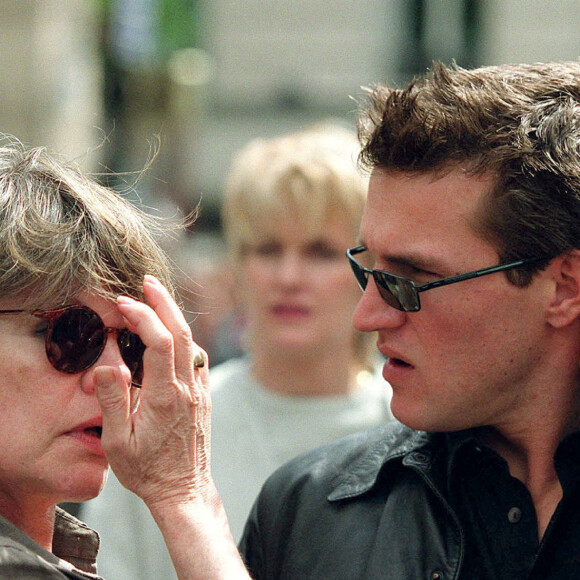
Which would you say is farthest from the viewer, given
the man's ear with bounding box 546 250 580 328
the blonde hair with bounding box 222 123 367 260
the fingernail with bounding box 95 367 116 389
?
the blonde hair with bounding box 222 123 367 260

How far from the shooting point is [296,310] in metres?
4.37

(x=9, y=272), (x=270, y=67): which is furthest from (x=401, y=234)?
(x=270, y=67)

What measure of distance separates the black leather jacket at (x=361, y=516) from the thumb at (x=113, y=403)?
25.2 inches

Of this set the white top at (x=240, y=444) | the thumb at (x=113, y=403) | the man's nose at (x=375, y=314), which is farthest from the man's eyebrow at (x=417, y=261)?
the white top at (x=240, y=444)

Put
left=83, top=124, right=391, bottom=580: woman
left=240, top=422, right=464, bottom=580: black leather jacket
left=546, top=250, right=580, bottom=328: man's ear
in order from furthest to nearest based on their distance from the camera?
left=83, top=124, right=391, bottom=580: woman → left=546, top=250, right=580, bottom=328: man's ear → left=240, top=422, right=464, bottom=580: black leather jacket

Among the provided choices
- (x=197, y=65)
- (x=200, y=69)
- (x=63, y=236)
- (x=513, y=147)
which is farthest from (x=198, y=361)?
(x=200, y=69)

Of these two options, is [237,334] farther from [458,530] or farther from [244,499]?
[458,530]

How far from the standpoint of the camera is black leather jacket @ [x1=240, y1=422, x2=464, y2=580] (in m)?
2.55

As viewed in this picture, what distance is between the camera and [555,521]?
8.09 feet

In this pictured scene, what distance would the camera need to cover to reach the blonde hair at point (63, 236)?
7.72 feet

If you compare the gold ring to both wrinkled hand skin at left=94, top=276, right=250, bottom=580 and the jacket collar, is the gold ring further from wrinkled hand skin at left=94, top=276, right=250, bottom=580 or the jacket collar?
the jacket collar

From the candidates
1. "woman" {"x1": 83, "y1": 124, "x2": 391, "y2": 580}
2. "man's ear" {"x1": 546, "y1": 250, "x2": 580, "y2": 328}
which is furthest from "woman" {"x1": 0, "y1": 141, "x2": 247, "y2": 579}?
"woman" {"x1": 83, "y1": 124, "x2": 391, "y2": 580}

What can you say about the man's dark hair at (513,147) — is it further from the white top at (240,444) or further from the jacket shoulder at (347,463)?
the white top at (240,444)

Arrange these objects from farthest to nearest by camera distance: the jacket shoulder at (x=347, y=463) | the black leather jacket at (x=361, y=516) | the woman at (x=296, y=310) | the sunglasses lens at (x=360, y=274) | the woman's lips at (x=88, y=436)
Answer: the woman at (x=296, y=310) < the sunglasses lens at (x=360, y=274) < the jacket shoulder at (x=347, y=463) < the black leather jacket at (x=361, y=516) < the woman's lips at (x=88, y=436)
